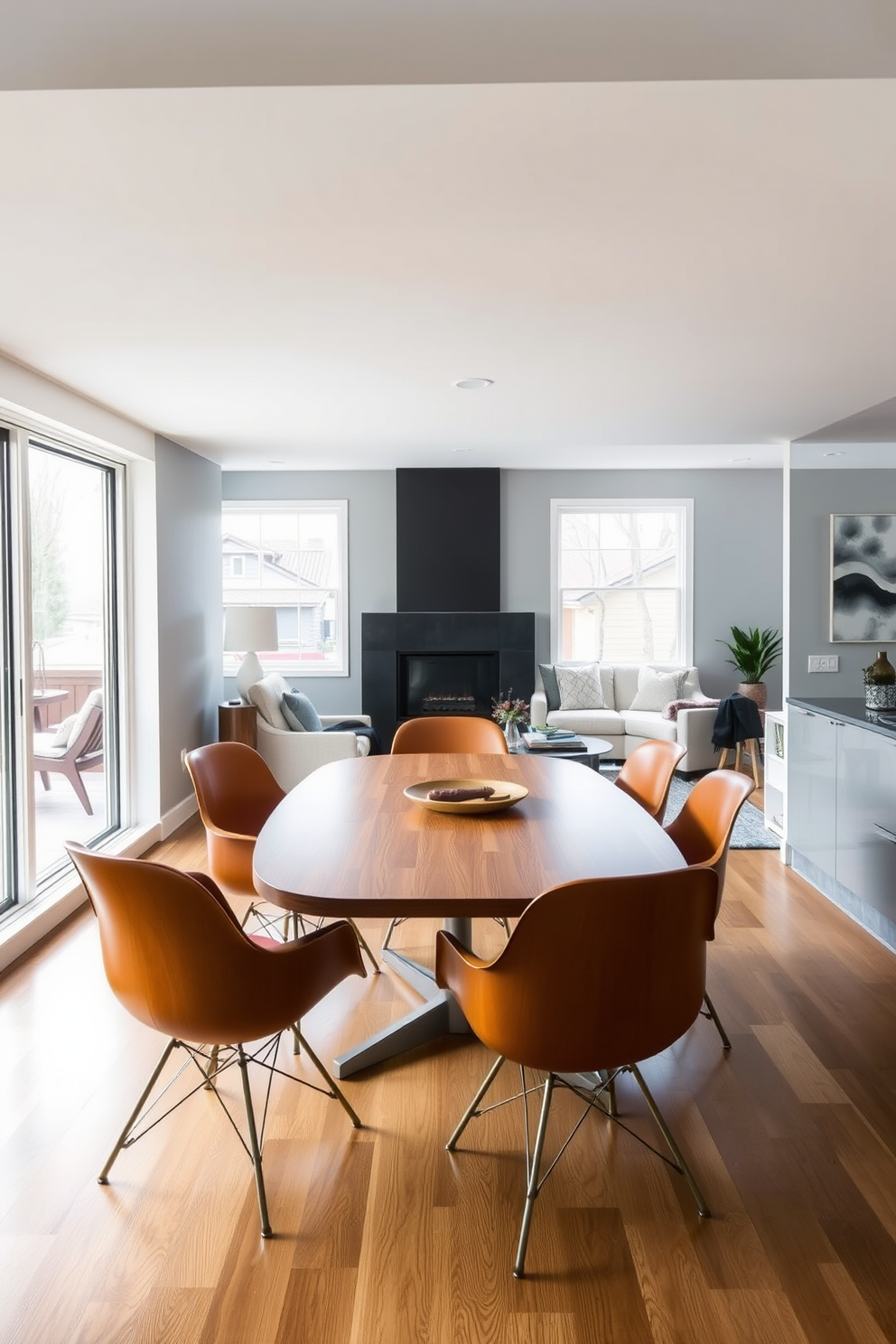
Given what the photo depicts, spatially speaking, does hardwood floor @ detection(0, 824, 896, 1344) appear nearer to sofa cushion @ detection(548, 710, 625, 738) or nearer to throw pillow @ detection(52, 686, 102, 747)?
throw pillow @ detection(52, 686, 102, 747)

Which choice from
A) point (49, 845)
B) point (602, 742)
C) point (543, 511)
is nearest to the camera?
point (49, 845)

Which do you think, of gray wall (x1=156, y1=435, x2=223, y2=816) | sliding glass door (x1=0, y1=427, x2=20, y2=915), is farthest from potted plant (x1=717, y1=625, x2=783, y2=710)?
sliding glass door (x1=0, y1=427, x2=20, y2=915)

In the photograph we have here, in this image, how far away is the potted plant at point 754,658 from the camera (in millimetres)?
7441

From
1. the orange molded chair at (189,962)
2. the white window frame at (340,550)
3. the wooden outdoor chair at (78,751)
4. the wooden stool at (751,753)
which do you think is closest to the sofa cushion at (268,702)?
the wooden outdoor chair at (78,751)

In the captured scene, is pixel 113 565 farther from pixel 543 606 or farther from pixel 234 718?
pixel 543 606

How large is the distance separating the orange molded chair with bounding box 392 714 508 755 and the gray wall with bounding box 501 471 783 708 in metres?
3.69

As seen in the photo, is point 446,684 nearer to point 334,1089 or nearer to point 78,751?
point 78,751

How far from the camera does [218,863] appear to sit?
2.95 meters

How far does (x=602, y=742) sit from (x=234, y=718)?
2385 millimetres

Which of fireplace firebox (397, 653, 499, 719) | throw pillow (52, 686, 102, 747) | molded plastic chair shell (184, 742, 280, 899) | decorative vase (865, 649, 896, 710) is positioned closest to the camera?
molded plastic chair shell (184, 742, 280, 899)

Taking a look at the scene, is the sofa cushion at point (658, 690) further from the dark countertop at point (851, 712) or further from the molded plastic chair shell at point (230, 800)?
the molded plastic chair shell at point (230, 800)

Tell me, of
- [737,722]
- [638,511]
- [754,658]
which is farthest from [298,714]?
[754,658]

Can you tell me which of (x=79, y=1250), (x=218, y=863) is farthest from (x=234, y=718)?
(x=79, y=1250)

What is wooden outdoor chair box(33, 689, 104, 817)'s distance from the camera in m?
4.06
